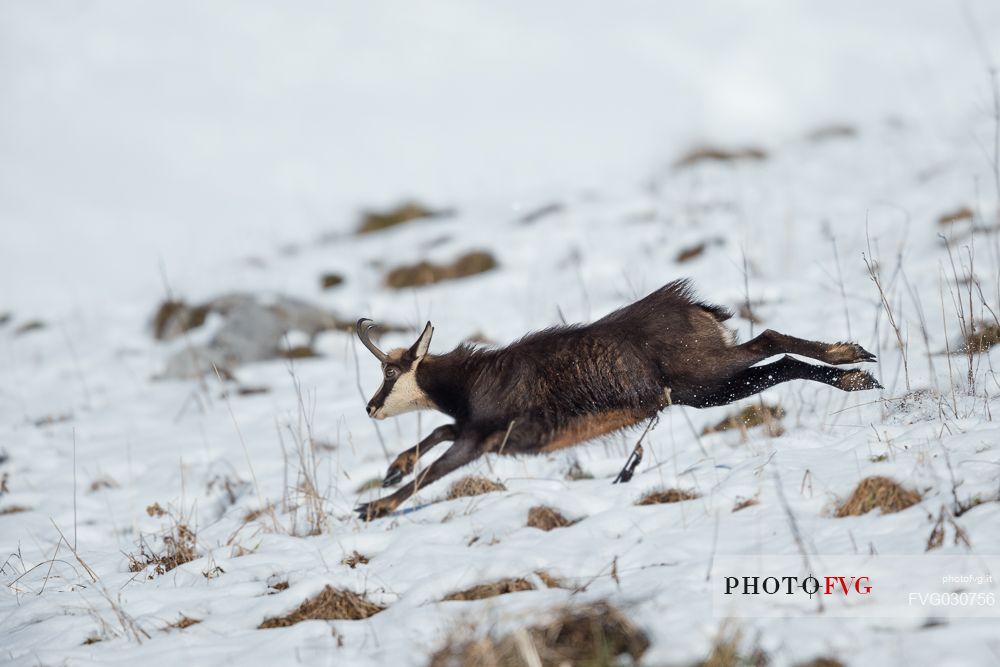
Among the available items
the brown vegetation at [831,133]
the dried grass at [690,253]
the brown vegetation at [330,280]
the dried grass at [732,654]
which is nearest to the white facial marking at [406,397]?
the dried grass at [732,654]

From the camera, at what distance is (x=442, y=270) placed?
1182cm

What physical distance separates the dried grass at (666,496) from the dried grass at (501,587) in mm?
865

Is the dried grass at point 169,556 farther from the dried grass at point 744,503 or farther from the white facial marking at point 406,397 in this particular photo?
the dried grass at point 744,503

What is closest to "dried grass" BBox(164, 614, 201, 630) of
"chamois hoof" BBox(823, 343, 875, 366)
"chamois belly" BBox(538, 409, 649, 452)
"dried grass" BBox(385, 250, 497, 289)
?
"chamois belly" BBox(538, 409, 649, 452)

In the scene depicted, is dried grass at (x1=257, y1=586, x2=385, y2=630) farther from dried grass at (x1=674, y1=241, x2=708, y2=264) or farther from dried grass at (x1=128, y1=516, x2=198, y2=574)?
dried grass at (x1=674, y1=241, x2=708, y2=264)

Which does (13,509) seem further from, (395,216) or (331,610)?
(395,216)

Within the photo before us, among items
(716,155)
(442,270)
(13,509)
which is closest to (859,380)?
(13,509)

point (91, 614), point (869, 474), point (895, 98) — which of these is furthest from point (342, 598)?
point (895, 98)

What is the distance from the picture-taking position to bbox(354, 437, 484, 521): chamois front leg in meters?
4.19

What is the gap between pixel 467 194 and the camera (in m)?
17.5

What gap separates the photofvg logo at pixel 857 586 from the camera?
7.60 feet

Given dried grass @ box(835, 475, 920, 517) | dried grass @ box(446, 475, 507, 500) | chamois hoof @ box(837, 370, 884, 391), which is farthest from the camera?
dried grass @ box(446, 475, 507, 500)

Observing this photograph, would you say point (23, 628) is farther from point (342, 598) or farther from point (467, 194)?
point (467, 194)

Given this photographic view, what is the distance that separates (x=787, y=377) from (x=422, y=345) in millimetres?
2159
